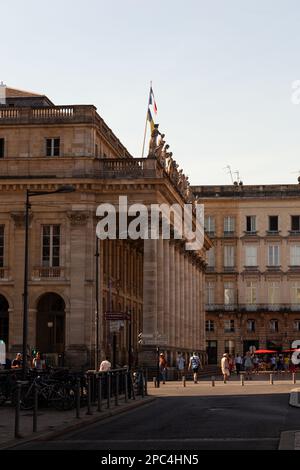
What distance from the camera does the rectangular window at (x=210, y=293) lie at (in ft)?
381

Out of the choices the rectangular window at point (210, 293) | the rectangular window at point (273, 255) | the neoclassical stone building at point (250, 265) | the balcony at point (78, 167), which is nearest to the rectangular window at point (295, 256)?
the neoclassical stone building at point (250, 265)

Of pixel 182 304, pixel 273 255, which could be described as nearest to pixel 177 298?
pixel 182 304

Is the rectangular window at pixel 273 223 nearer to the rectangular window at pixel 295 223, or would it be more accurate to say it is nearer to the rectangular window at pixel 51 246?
the rectangular window at pixel 295 223

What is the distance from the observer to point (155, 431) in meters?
25.4

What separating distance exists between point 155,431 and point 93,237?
1534 inches

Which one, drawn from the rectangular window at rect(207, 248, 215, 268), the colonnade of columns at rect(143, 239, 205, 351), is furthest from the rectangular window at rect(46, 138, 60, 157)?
the rectangular window at rect(207, 248, 215, 268)

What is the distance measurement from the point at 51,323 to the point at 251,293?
52.8 metres

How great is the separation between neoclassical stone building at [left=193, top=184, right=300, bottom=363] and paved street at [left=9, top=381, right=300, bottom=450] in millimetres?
74180

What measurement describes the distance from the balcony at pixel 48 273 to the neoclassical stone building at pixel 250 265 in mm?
52835

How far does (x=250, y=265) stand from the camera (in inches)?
4560

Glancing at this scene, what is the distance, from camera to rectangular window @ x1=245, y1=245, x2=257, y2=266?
115812mm

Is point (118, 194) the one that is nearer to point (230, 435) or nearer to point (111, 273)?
point (111, 273)

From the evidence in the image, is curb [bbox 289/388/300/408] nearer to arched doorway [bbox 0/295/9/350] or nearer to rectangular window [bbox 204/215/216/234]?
arched doorway [bbox 0/295/9/350]
